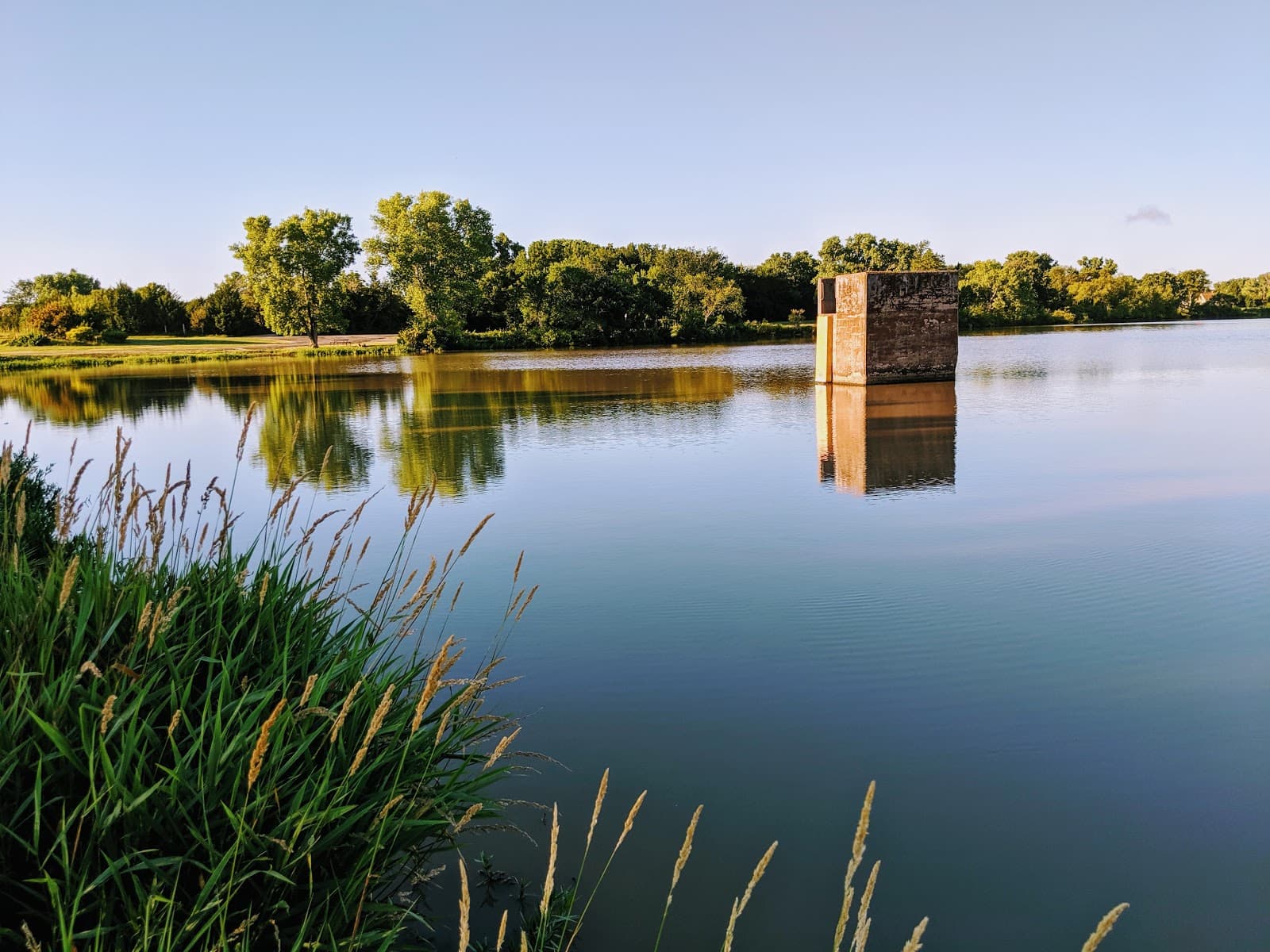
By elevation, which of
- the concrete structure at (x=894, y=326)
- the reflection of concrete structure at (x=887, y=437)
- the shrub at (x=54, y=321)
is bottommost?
the reflection of concrete structure at (x=887, y=437)

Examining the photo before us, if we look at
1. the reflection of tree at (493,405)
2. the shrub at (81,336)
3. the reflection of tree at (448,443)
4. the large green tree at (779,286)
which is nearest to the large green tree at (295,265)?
the shrub at (81,336)

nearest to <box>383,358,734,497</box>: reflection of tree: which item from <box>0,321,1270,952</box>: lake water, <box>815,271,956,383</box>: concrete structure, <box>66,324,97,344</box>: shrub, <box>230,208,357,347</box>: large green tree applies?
<box>0,321,1270,952</box>: lake water

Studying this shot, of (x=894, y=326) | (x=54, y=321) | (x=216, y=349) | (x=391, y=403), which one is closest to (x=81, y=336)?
(x=54, y=321)

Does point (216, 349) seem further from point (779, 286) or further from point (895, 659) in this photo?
point (895, 659)

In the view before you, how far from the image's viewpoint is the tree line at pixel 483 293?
62.3 meters

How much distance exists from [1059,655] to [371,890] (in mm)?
4203

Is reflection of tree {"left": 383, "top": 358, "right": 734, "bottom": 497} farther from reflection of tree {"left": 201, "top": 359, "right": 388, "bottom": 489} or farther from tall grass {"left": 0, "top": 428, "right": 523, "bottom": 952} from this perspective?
tall grass {"left": 0, "top": 428, "right": 523, "bottom": 952}

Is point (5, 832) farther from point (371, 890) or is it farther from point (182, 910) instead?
point (371, 890)

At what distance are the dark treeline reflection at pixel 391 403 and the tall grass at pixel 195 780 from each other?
239 cm

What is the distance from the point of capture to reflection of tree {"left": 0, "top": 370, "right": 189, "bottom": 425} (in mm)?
22562

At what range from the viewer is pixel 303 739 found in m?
2.59

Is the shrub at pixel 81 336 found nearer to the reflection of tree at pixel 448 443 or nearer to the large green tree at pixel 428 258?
the large green tree at pixel 428 258

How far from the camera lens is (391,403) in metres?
23.2

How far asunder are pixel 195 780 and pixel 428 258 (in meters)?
63.0
